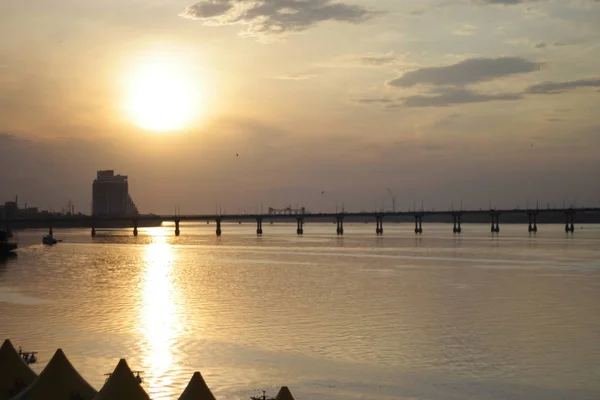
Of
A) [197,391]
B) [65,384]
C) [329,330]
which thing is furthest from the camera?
[329,330]

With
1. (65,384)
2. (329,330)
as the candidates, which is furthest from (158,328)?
(65,384)

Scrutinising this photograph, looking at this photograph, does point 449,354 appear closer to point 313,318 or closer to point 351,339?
point 351,339

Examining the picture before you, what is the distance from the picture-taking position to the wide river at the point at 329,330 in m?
36.9

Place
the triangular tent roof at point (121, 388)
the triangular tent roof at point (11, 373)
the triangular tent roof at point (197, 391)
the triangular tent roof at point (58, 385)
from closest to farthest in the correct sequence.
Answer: the triangular tent roof at point (197, 391)
the triangular tent roof at point (121, 388)
the triangular tent roof at point (58, 385)
the triangular tent roof at point (11, 373)

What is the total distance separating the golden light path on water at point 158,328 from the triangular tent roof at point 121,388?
399 inches

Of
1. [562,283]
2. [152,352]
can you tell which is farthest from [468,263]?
[152,352]

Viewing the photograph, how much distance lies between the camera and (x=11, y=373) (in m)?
27.2

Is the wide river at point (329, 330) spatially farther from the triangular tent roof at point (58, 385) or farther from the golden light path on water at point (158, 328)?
the triangular tent roof at point (58, 385)

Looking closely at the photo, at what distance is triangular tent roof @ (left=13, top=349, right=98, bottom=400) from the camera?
24.9 m

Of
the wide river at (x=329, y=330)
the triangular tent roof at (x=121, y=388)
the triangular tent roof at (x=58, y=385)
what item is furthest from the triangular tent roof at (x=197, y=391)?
the wide river at (x=329, y=330)

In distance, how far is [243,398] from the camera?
33719 mm

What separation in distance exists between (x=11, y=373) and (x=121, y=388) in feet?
19.9

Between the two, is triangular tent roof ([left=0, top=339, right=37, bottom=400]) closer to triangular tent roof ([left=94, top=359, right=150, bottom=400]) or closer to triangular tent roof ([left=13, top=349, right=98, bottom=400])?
triangular tent roof ([left=13, top=349, right=98, bottom=400])

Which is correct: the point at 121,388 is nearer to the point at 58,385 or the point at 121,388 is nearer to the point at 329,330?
the point at 58,385
